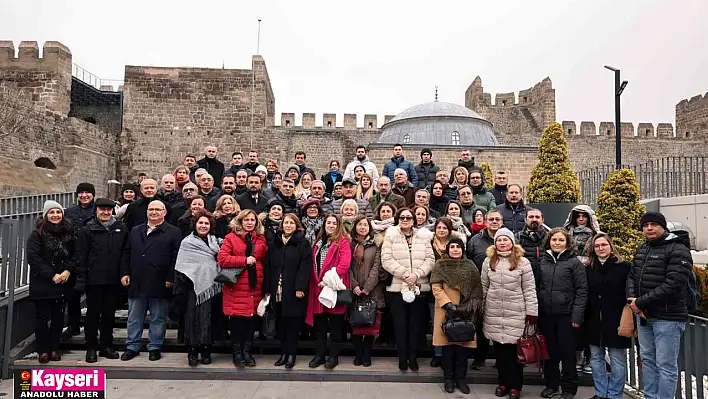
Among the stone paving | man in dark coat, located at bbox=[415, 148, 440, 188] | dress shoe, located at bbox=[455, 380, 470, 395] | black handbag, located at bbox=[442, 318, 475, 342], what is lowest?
the stone paving

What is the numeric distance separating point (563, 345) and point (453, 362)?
3.71ft

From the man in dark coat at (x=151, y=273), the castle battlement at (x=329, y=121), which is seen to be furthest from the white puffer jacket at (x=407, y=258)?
the castle battlement at (x=329, y=121)

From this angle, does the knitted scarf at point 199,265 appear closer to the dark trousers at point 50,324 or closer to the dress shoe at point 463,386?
the dark trousers at point 50,324

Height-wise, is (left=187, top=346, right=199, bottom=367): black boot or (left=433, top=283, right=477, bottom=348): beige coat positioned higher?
(left=433, top=283, right=477, bottom=348): beige coat

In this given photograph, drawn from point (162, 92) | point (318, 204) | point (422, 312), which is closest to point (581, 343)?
point (422, 312)

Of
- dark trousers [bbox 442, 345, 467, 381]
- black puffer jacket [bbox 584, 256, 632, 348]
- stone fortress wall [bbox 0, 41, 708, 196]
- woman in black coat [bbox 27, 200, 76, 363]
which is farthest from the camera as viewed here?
stone fortress wall [bbox 0, 41, 708, 196]

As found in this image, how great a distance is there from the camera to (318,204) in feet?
20.5

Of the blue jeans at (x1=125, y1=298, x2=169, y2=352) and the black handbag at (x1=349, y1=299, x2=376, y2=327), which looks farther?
the blue jeans at (x1=125, y1=298, x2=169, y2=352)

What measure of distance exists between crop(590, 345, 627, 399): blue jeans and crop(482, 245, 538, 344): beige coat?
2.51 feet

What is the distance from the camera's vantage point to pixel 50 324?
566 centimetres

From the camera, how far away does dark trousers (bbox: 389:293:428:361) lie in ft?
18.2

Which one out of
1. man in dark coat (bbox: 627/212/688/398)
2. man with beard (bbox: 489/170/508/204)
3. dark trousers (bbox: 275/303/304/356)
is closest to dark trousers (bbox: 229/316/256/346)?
dark trousers (bbox: 275/303/304/356)

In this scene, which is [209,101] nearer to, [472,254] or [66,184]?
[66,184]

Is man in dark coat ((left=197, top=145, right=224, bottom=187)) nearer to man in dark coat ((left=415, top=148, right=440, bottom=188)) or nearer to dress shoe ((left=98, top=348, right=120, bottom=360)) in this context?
man in dark coat ((left=415, top=148, right=440, bottom=188))
